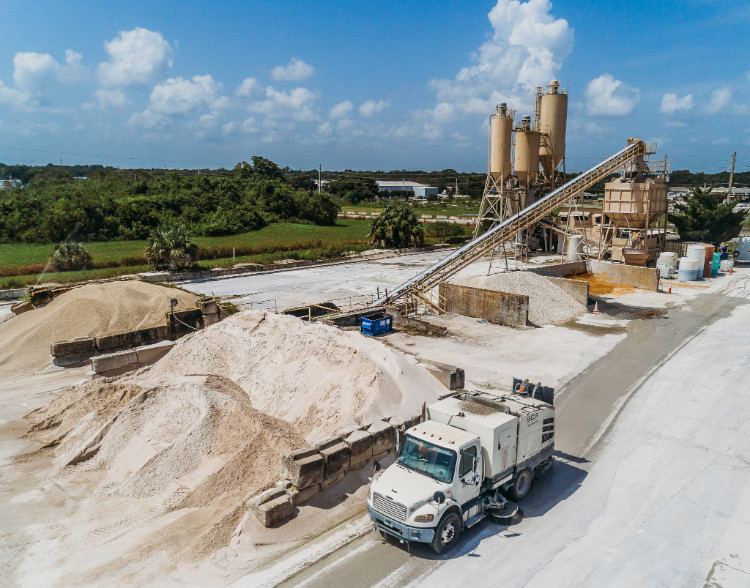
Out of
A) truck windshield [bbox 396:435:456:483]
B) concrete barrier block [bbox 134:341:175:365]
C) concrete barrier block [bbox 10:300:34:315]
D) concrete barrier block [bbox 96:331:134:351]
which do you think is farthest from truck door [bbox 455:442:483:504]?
concrete barrier block [bbox 10:300:34:315]

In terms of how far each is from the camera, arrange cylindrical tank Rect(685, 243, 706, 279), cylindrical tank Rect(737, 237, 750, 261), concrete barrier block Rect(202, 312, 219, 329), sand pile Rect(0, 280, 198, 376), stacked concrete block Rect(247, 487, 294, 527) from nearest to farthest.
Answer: stacked concrete block Rect(247, 487, 294, 527), sand pile Rect(0, 280, 198, 376), concrete barrier block Rect(202, 312, 219, 329), cylindrical tank Rect(685, 243, 706, 279), cylindrical tank Rect(737, 237, 750, 261)

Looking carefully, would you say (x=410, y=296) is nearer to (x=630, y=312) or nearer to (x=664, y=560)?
(x=630, y=312)

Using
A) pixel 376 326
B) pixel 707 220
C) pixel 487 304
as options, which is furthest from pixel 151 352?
pixel 707 220

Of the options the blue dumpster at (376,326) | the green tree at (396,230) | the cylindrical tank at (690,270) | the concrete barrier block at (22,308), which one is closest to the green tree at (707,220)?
the cylindrical tank at (690,270)

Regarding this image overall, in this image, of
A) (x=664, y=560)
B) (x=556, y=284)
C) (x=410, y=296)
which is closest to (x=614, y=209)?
(x=556, y=284)

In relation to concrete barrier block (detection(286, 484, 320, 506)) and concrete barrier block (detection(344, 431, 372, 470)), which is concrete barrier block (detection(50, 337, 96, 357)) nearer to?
concrete barrier block (detection(344, 431, 372, 470))

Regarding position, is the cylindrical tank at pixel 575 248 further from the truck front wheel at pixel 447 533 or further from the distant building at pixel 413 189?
the distant building at pixel 413 189

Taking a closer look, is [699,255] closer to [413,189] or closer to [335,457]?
[335,457]
